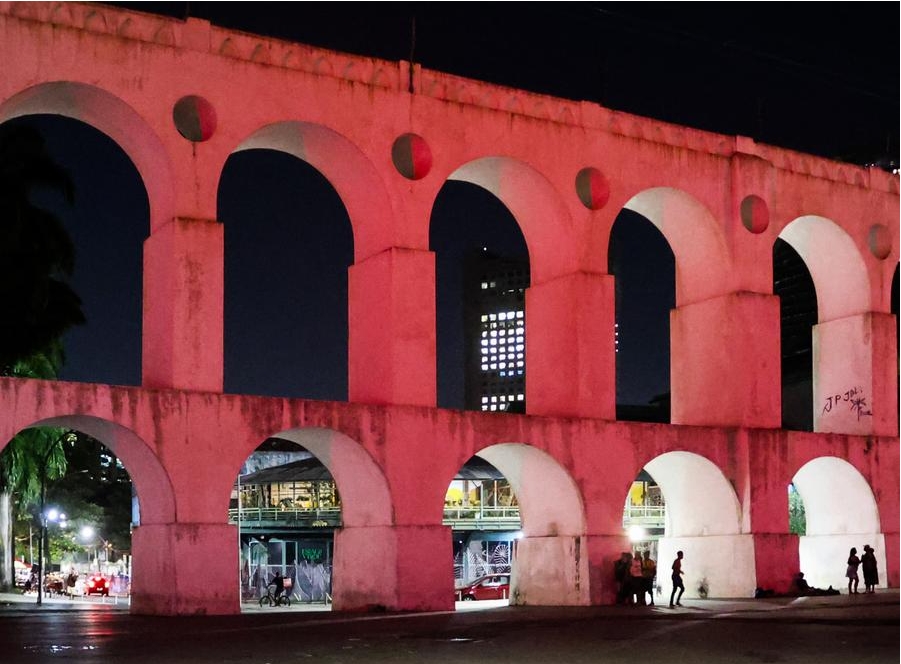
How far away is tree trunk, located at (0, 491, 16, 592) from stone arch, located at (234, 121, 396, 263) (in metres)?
17.0

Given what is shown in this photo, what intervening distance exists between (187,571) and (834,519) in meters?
17.4

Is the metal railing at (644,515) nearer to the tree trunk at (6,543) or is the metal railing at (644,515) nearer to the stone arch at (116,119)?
the tree trunk at (6,543)

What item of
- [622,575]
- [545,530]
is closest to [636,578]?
[622,575]

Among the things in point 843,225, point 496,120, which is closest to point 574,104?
point 496,120

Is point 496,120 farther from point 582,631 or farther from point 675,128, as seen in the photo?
point 582,631

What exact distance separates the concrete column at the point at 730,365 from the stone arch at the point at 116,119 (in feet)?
43.4

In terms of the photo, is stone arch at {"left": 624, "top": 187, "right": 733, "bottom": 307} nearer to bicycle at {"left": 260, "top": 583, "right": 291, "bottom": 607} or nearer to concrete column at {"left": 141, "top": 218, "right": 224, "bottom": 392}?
concrete column at {"left": 141, "top": 218, "right": 224, "bottom": 392}

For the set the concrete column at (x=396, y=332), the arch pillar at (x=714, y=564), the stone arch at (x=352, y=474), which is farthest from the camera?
the arch pillar at (x=714, y=564)

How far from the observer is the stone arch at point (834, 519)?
33.7 m

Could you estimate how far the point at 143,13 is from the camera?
83.8ft

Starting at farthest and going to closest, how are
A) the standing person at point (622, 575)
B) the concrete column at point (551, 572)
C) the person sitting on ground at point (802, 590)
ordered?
the person sitting on ground at point (802, 590) < the concrete column at point (551, 572) < the standing person at point (622, 575)

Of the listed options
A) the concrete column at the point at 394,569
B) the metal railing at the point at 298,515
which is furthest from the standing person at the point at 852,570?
the metal railing at the point at 298,515

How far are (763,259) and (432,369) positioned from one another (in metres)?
9.55

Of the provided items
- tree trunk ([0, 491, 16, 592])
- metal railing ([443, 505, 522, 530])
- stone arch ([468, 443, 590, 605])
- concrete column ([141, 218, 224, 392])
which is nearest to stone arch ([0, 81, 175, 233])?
concrete column ([141, 218, 224, 392])
